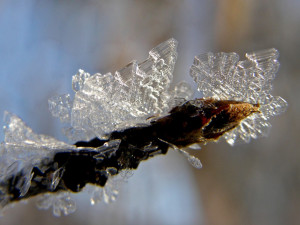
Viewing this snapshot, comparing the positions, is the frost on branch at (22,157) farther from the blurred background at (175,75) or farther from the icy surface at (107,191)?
the blurred background at (175,75)

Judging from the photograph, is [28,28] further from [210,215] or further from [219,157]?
[210,215]

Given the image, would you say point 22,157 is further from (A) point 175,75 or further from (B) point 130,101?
(A) point 175,75

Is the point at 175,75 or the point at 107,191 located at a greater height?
the point at 107,191

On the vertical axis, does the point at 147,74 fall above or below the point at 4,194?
above

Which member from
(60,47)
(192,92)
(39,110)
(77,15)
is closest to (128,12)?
(77,15)

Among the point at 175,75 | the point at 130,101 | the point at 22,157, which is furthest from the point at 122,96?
the point at 175,75
